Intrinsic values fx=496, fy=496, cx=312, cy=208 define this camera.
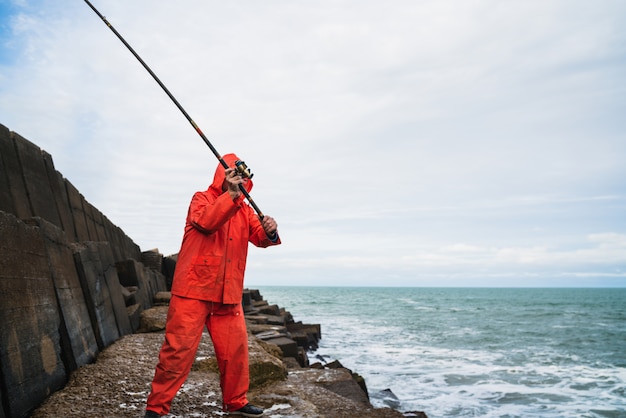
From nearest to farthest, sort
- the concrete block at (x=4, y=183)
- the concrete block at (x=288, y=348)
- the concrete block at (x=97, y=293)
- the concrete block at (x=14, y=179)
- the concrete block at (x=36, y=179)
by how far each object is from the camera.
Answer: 1. the concrete block at (x=4, y=183)
2. the concrete block at (x=14, y=179)
3. the concrete block at (x=97, y=293)
4. the concrete block at (x=36, y=179)
5. the concrete block at (x=288, y=348)

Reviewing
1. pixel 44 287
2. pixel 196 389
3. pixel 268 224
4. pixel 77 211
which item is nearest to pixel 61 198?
pixel 77 211

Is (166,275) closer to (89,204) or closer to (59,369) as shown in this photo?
(89,204)

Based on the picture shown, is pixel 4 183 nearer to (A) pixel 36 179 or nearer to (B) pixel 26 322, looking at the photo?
(A) pixel 36 179

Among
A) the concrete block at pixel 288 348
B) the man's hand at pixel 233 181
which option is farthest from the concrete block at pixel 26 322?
the concrete block at pixel 288 348

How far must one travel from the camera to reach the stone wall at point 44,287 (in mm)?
3117

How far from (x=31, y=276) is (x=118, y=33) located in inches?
85.9

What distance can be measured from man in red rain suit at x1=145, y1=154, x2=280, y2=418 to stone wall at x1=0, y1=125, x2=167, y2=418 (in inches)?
34.1

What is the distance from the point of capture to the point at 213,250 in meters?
3.33

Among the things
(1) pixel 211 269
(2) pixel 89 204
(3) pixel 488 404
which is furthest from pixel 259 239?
(3) pixel 488 404

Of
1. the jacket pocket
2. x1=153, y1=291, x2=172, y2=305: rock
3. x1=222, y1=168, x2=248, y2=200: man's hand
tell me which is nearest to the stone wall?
the jacket pocket

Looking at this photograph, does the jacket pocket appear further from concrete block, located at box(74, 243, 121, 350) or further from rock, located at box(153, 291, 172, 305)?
rock, located at box(153, 291, 172, 305)

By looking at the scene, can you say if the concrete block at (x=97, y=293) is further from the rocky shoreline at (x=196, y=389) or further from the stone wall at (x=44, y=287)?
the rocky shoreline at (x=196, y=389)

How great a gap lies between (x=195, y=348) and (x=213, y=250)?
64 cm

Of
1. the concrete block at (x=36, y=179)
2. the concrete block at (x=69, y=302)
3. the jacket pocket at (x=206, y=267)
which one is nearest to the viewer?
the jacket pocket at (x=206, y=267)
